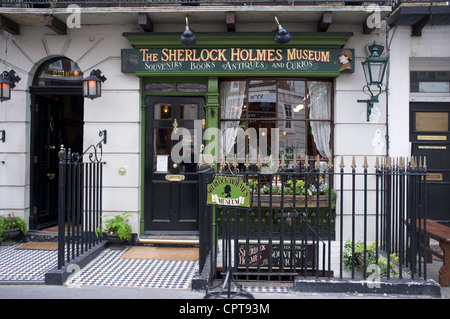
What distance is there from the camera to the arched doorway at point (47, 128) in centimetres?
789

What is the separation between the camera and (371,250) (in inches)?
234

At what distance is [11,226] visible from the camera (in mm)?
7449

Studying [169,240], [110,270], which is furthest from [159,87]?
[110,270]

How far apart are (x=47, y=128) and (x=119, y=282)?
4.51 meters

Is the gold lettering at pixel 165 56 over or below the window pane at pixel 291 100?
over

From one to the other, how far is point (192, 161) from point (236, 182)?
3.21 metres

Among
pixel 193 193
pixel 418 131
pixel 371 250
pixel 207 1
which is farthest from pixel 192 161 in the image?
pixel 418 131

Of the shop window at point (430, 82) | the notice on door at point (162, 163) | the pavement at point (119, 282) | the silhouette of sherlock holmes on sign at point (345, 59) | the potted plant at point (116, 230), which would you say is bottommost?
the pavement at point (119, 282)

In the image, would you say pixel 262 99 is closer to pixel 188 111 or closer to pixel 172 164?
pixel 188 111

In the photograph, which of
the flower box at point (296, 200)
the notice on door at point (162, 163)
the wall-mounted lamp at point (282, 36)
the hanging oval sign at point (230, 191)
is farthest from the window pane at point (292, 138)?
the hanging oval sign at point (230, 191)

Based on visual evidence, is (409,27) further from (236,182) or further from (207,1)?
(236,182)

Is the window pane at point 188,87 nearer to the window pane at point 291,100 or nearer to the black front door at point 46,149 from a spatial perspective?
the window pane at point 291,100

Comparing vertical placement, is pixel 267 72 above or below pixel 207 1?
below

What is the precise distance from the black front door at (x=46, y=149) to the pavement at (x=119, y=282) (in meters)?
1.49
